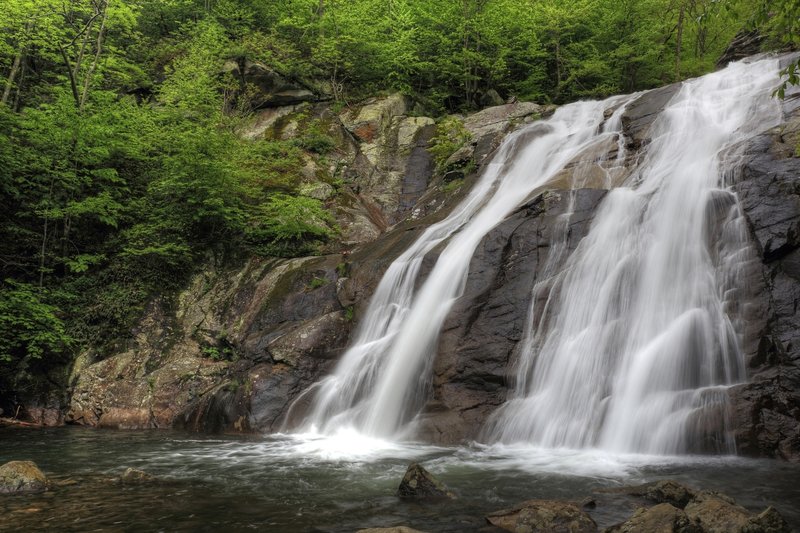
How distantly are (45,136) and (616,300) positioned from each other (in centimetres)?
1372

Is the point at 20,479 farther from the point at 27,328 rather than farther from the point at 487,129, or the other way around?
the point at 487,129

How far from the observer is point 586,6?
2038 centimetres

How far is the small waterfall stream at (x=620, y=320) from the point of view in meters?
6.75

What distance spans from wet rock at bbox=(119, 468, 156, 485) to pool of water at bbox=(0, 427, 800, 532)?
115 mm

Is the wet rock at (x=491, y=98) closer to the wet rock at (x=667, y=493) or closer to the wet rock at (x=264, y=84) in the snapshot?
the wet rock at (x=264, y=84)

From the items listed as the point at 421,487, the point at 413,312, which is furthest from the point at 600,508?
the point at 413,312

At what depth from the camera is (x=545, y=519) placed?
162 inches

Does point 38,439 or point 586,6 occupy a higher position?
point 586,6

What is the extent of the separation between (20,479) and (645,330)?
802 centimetres

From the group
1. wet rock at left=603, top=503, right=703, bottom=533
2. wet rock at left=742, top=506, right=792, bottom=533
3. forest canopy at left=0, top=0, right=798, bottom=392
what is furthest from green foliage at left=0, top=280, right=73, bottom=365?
wet rock at left=742, top=506, right=792, bottom=533

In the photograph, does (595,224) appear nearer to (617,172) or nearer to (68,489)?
(617,172)

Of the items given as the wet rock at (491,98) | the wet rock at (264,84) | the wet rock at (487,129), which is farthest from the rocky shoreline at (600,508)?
the wet rock at (491,98)

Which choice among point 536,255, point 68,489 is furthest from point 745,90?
point 68,489

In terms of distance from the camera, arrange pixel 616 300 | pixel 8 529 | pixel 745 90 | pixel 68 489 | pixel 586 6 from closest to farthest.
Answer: pixel 8 529, pixel 68 489, pixel 616 300, pixel 745 90, pixel 586 6
